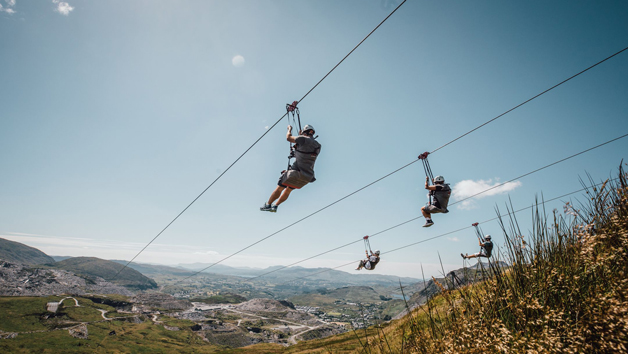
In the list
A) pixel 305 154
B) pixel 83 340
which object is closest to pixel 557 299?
pixel 305 154

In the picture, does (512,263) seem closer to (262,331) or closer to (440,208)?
(440,208)

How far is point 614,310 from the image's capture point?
11.6ft

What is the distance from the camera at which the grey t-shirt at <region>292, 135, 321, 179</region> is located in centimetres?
761

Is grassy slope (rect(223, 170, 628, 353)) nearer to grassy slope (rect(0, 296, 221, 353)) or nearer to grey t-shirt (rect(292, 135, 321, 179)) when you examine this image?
grey t-shirt (rect(292, 135, 321, 179))

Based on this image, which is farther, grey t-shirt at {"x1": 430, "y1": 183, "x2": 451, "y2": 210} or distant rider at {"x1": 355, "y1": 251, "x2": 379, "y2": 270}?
distant rider at {"x1": 355, "y1": 251, "x2": 379, "y2": 270}

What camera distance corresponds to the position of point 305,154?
25.3 feet

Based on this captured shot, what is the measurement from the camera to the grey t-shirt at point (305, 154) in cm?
761

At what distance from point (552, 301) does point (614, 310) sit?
112cm

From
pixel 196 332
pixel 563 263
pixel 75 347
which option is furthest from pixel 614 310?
pixel 196 332

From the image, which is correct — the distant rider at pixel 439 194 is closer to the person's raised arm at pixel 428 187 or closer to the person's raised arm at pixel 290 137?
the person's raised arm at pixel 428 187

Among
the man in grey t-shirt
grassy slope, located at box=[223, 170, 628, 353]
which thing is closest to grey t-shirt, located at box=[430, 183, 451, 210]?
grassy slope, located at box=[223, 170, 628, 353]

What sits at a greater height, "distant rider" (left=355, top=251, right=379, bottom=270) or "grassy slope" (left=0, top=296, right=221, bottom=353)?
"distant rider" (left=355, top=251, right=379, bottom=270)

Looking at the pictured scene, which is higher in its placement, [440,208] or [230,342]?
[440,208]

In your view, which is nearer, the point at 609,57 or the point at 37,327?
the point at 609,57
